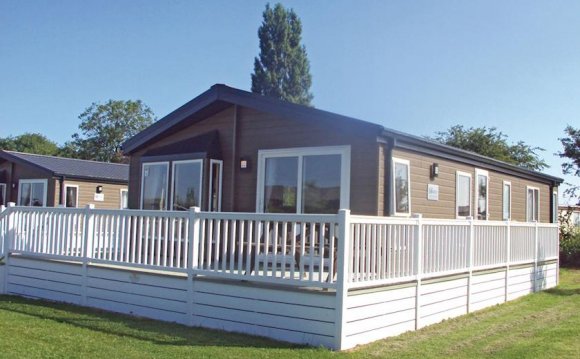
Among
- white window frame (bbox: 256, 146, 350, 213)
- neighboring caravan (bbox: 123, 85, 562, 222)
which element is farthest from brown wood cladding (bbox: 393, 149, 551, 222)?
white window frame (bbox: 256, 146, 350, 213)

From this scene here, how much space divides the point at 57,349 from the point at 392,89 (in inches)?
713

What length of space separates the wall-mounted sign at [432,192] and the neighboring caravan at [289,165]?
0.07 ft

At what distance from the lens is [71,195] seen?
20.1 m

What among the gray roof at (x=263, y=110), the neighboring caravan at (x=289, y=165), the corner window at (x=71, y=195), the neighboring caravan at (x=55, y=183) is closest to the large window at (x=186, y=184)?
the neighboring caravan at (x=289, y=165)

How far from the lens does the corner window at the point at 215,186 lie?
10430 mm

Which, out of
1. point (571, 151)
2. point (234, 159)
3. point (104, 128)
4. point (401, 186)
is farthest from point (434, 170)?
point (104, 128)

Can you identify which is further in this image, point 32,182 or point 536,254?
point 32,182

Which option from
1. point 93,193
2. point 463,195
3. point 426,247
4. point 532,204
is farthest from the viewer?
point 93,193

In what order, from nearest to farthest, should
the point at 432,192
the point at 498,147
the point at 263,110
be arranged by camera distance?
the point at 263,110, the point at 432,192, the point at 498,147

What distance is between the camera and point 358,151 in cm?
875

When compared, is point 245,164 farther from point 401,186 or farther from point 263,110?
point 401,186

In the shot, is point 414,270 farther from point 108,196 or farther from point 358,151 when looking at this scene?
point 108,196

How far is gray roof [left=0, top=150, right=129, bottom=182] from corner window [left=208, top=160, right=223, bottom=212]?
11.0m

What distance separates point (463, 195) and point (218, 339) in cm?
740
